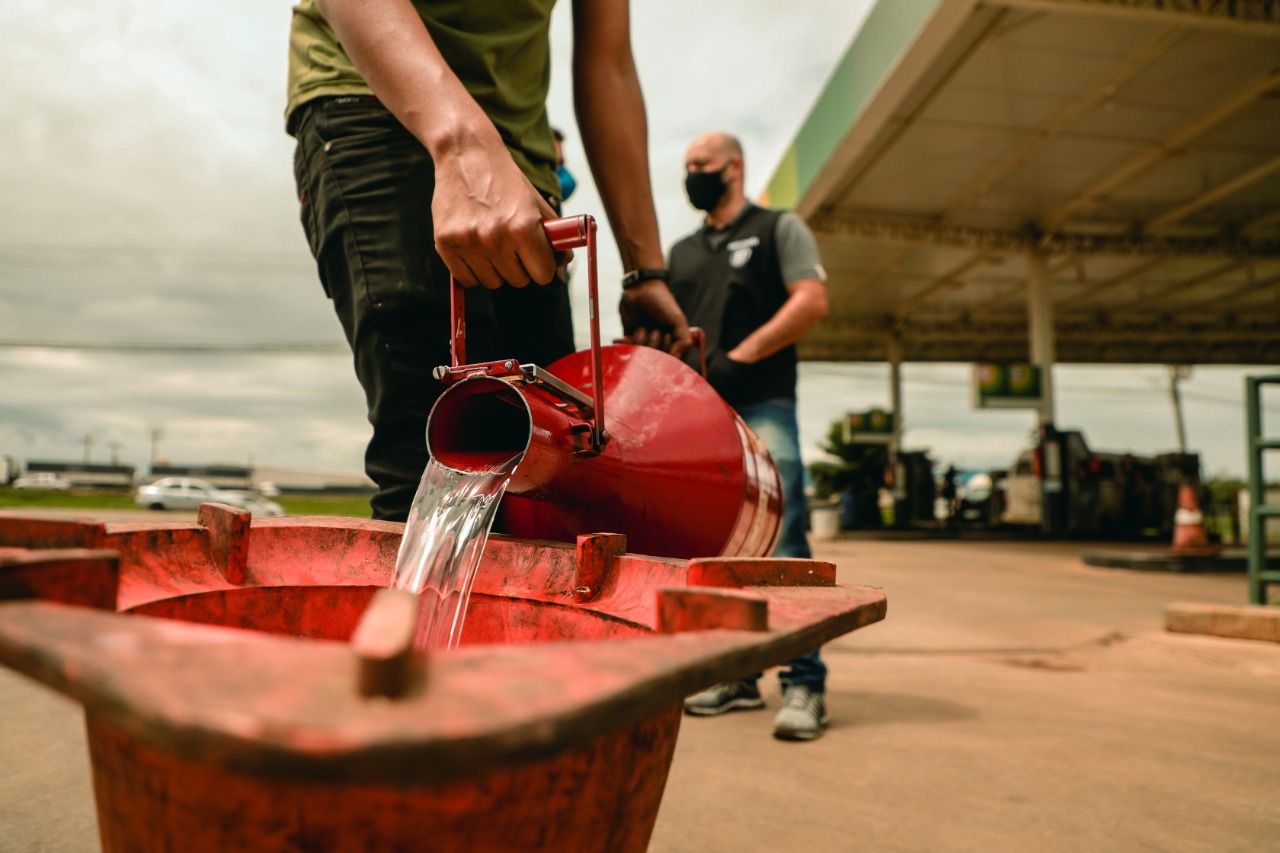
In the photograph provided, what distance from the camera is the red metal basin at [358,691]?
31 centimetres

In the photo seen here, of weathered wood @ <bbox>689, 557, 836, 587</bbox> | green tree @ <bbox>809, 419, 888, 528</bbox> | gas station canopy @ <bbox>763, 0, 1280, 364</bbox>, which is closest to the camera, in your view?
weathered wood @ <bbox>689, 557, 836, 587</bbox>

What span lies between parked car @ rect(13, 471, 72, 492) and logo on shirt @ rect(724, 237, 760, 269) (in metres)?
57.4

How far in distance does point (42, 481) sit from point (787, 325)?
6456 cm

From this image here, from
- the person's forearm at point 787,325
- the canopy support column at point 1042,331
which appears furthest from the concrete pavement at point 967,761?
the canopy support column at point 1042,331

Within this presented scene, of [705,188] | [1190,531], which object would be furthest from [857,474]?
[705,188]

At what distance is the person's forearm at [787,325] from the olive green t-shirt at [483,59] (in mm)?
1106

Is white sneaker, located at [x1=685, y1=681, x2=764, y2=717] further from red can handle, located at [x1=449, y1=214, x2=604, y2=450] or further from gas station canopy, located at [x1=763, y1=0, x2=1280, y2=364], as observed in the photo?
gas station canopy, located at [x1=763, y1=0, x2=1280, y2=364]

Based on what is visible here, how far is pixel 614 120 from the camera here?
5.47ft

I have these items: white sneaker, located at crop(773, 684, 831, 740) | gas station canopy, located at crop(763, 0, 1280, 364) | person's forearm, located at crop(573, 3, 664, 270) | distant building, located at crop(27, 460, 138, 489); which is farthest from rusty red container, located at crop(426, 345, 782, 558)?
distant building, located at crop(27, 460, 138, 489)

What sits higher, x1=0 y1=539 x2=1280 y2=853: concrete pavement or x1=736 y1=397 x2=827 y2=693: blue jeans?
x1=736 y1=397 x2=827 y2=693: blue jeans

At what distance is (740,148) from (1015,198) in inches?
Answer: 491

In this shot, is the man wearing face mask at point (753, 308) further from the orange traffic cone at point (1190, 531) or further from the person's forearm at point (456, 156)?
the orange traffic cone at point (1190, 531)

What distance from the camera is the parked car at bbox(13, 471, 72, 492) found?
5033cm

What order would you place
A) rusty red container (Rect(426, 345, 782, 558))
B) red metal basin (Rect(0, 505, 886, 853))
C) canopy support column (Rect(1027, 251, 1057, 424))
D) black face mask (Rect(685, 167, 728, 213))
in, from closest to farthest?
1. red metal basin (Rect(0, 505, 886, 853))
2. rusty red container (Rect(426, 345, 782, 558))
3. black face mask (Rect(685, 167, 728, 213))
4. canopy support column (Rect(1027, 251, 1057, 424))
